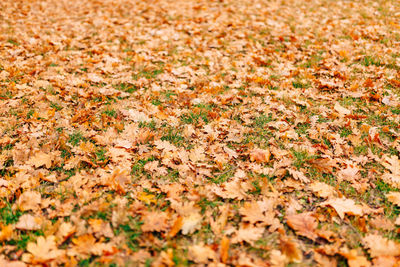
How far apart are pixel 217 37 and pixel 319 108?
2973mm

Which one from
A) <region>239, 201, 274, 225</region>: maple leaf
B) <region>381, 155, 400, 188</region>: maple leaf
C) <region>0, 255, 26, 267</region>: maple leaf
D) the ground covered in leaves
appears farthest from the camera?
<region>381, 155, 400, 188</region>: maple leaf

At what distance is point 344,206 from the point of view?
235 centimetres

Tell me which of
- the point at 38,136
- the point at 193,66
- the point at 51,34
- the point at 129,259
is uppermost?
the point at 51,34

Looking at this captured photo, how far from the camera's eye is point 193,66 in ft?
15.7

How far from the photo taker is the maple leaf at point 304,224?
2.15 meters

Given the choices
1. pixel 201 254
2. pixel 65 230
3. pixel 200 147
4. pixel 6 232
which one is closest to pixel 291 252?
pixel 201 254

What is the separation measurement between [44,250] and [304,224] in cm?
189

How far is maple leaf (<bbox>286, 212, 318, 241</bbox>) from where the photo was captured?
7.06 ft

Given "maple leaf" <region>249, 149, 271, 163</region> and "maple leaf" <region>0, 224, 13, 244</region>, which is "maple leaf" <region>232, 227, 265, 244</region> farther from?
"maple leaf" <region>0, 224, 13, 244</region>

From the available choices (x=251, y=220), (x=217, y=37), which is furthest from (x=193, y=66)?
(x=251, y=220)

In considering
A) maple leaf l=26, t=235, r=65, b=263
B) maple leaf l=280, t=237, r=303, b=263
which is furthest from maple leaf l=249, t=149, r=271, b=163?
maple leaf l=26, t=235, r=65, b=263

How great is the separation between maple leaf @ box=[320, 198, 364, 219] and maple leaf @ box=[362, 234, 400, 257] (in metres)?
0.22

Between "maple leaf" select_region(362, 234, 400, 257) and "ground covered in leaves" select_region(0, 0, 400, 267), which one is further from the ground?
"ground covered in leaves" select_region(0, 0, 400, 267)

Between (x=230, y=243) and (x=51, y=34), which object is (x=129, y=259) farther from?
(x=51, y=34)
